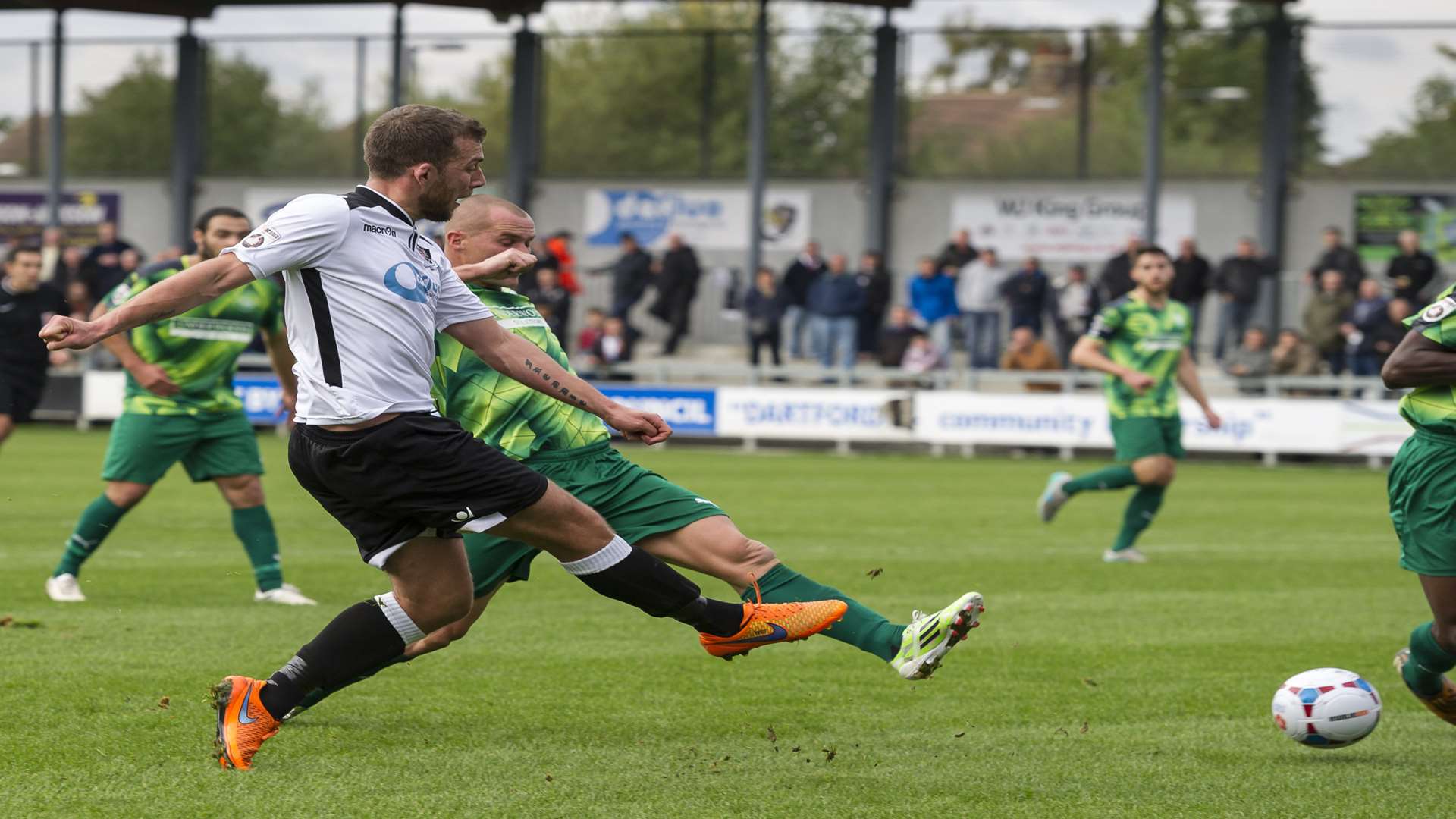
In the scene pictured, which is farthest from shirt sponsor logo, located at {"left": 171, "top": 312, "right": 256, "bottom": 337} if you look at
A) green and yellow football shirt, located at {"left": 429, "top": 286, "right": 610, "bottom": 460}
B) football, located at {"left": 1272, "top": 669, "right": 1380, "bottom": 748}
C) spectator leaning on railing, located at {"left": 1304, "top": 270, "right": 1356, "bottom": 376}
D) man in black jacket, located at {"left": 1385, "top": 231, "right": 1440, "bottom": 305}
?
man in black jacket, located at {"left": 1385, "top": 231, "right": 1440, "bottom": 305}

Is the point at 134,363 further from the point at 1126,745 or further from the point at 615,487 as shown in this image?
the point at 1126,745

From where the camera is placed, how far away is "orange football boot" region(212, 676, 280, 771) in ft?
16.4

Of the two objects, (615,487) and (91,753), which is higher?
(615,487)

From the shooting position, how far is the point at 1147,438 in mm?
11312

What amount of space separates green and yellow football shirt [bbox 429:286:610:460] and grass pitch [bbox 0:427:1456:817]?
38.9 inches

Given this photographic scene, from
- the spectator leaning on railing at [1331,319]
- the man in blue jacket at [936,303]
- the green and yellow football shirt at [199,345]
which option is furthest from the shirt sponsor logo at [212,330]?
the spectator leaning on railing at [1331,319]

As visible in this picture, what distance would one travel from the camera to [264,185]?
32531 millimetres

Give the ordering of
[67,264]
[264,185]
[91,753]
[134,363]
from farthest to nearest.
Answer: [264,185] < [67,264] < [134,363] < [91,753]

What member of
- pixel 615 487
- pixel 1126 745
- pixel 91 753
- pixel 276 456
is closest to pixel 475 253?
pixel 615 487

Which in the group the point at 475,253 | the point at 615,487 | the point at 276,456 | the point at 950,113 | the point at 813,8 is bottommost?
the point at 276,456

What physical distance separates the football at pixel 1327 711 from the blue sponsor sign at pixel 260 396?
1881 centimetres

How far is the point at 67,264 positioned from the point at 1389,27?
2093cm

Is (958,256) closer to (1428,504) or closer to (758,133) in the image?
(758,133)

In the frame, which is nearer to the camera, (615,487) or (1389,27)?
(615,487)
